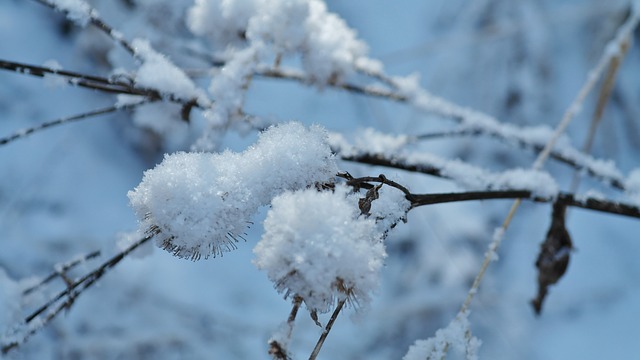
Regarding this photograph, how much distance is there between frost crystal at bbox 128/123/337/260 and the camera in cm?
35

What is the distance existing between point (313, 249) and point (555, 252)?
1.58ft

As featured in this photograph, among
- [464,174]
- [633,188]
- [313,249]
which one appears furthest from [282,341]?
[633,188]

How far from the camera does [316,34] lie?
0.70 m

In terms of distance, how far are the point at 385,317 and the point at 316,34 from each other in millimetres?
706

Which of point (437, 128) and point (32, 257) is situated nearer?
point (32, 257)

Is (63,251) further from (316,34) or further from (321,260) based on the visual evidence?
(321,260)

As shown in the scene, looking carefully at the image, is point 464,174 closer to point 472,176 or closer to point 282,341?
point 472,176

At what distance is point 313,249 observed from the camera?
312 millimetres

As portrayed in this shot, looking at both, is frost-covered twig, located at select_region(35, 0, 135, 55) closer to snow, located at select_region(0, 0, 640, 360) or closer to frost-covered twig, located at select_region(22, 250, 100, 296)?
frost-covered twig, located at select_region(22, 250, 100, 296)

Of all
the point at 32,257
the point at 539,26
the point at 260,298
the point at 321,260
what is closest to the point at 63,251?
the point at 32,257

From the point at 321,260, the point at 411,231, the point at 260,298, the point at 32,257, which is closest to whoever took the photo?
the point at 321,260

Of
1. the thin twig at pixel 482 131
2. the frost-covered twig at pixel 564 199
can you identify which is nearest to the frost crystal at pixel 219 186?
the frost-covered twig at pixel 564 199

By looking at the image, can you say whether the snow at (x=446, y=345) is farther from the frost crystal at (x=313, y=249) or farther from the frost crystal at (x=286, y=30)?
the frost crystal at (x=286, y=30)

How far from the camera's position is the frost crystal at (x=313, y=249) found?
31 centimetres
